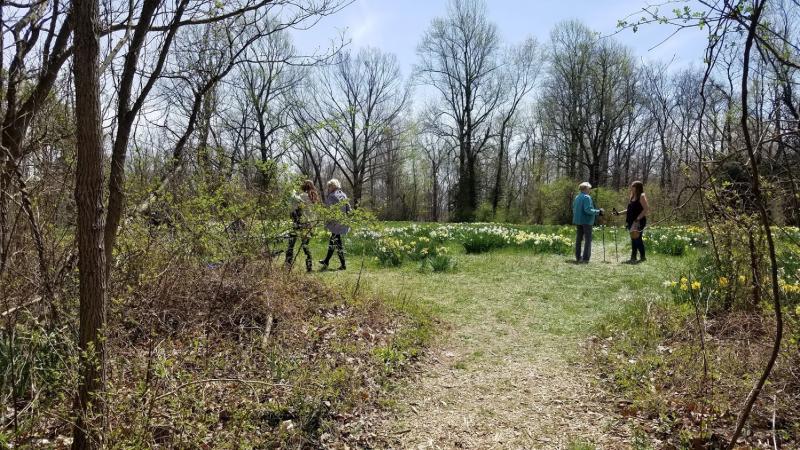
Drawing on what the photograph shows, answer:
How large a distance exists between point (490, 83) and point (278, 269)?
94.0ft

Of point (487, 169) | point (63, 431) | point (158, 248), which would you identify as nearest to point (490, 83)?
point (487, 169)

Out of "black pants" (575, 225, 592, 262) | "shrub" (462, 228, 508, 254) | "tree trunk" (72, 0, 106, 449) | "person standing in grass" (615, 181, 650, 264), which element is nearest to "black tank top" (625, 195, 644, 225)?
"person standing in grass" (615, 181, 650, 264)

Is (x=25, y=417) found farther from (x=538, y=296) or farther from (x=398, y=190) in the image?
(x=398, y=190)

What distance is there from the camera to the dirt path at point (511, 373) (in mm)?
3344

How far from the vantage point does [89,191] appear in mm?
2102

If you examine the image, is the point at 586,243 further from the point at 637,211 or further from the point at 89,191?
the point at 89,191

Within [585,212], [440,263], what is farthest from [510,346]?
[585,212]

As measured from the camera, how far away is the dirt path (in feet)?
11.0

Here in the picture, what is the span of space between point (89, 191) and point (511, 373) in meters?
3.68

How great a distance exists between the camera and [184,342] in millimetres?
4289

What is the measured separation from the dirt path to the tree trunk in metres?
1.96

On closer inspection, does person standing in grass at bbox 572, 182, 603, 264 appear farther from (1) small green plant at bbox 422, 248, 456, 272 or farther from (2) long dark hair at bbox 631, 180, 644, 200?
(1) small green plant at bbox 422, 248, 456, 272

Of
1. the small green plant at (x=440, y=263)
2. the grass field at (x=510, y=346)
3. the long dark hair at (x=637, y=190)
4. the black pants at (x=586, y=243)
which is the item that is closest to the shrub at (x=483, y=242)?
the grass field at (x=510, y=346)

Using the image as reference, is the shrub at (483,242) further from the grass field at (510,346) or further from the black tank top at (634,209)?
the black tank top at (634,209)
